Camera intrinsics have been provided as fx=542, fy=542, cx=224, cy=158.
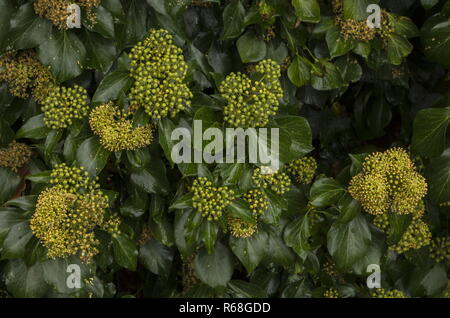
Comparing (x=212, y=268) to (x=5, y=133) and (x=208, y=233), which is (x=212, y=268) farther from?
(x=5, y=133)

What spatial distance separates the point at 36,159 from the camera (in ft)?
8.61

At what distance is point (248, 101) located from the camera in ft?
7.57

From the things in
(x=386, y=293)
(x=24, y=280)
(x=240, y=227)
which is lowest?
(x=386, y=293)

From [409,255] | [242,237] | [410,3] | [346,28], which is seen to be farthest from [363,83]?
[242,237]

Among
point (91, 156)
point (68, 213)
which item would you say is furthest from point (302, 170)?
point (68, 213)

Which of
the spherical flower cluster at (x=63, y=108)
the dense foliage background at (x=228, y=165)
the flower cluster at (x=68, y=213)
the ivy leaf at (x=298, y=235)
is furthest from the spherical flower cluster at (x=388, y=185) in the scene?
the spherical flower cluster at (x=63, y=108)

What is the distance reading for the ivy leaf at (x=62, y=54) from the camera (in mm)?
2305

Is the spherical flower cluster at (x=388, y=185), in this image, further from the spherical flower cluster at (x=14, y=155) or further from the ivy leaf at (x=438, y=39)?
the spherical flower cluster at (x=14, y=155)

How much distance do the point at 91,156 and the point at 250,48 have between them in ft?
2.96

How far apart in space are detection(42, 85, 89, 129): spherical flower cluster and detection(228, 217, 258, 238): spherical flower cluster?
2.68 feet

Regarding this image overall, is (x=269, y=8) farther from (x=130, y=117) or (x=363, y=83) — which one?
(x=363, y=83)

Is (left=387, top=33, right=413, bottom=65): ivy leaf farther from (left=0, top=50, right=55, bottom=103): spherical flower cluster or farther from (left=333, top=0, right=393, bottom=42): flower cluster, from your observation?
(left=0, top=50, right=55, bottom=103): spherical flower cluster

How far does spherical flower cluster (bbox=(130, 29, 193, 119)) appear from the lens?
7.10ft

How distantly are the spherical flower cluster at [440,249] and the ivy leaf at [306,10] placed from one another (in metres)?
1.44
